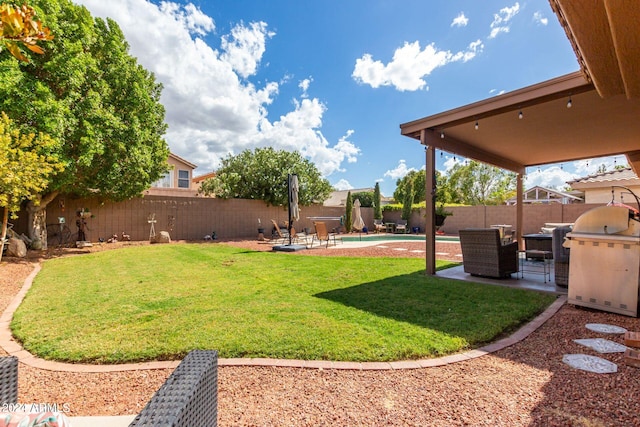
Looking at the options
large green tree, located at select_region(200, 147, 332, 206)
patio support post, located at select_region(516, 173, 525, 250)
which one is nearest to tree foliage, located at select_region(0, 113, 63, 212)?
large green tree, located at select_region(200, 147, 332, 206)

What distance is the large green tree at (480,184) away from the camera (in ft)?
102

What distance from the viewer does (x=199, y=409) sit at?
4.42 feet

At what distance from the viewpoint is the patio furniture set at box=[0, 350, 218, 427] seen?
42.5 inches

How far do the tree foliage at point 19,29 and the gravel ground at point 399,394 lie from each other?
2.25 m

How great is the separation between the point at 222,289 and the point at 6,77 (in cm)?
754

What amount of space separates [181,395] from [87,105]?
428 inches

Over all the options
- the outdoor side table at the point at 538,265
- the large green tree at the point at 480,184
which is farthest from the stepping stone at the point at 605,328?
the large green tree at the point at 480,184

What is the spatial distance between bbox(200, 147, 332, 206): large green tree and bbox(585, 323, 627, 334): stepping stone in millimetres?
13609

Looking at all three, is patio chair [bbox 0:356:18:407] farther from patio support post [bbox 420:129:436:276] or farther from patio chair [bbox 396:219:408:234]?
patio chair [bbox 396:219:408:234]

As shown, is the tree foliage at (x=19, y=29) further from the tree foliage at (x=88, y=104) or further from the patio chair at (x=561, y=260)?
the tree foliage at (x=88, y=104)

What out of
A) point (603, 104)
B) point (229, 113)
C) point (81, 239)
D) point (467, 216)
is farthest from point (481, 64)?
point (229, 113)

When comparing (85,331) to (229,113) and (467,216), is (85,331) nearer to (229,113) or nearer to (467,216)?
(467,216)

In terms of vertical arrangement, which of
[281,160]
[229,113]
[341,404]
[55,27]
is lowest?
[341,404]

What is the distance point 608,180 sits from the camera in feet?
41.7
